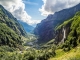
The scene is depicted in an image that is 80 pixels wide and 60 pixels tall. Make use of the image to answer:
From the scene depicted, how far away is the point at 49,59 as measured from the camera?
198m

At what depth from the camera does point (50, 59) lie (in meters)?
194

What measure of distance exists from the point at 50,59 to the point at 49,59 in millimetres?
3162
